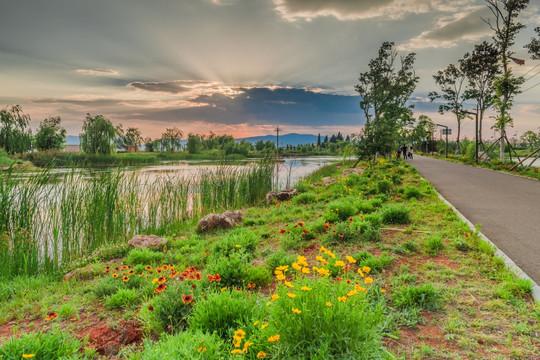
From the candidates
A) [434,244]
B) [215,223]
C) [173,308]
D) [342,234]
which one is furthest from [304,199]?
[173,308]

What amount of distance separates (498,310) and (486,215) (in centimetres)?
464

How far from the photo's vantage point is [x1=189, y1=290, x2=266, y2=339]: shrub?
8.34 feet

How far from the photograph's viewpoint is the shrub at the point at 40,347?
91.2 inches

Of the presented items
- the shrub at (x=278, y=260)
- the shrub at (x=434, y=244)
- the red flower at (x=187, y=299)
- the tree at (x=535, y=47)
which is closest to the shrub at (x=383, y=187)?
the shrub at (x=434, y=244)

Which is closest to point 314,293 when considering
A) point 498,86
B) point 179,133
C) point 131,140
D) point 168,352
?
point 168,352

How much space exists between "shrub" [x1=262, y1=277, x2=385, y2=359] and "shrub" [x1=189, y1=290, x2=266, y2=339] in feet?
1.70

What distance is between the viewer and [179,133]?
7888 cm

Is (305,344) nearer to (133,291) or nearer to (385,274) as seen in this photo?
(385,274)

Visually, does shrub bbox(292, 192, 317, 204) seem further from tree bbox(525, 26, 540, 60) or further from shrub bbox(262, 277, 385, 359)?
tree bbox(525, 26, 540, 60)

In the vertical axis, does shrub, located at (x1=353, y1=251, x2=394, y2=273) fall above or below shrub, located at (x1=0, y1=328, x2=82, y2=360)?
above

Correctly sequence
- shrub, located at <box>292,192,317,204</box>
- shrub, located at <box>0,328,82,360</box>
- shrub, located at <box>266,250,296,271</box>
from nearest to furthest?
shrub, located at <box>0,328,82,360</box>, shrub, located at <box>266,250,296,271</box>, shrub, located at <box>292,192,317,204</box>

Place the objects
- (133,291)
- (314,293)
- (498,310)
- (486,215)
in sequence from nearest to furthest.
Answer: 1. (314,293)
2. (498,310)
3. (133,291)
4. (486,215)

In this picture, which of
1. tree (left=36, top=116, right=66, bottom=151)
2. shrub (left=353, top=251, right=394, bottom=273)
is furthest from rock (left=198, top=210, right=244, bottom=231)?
tree (left=36, top=116, right=66, bottom=151)

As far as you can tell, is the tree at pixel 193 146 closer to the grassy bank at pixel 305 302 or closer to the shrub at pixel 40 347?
the grassy bank at pixel 305 302
